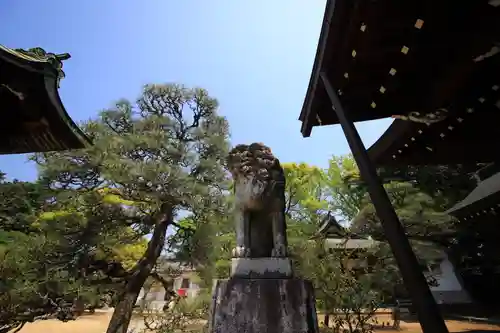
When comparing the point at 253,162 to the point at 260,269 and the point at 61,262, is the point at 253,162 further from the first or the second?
the point at 61,262

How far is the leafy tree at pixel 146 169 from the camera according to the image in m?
8.70

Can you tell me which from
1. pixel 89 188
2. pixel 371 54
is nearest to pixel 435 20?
pixel 371 54

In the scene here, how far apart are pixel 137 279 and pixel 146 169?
3.37m

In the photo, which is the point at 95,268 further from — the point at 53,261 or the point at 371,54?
the point at 371,54

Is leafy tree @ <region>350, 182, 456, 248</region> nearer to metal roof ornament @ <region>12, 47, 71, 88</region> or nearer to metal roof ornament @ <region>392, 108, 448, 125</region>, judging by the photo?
metal roof ornament @ <region>392, 108, 448, 125</region>

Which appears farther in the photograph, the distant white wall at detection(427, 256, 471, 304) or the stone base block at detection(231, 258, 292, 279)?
the distant white wall at detection(427, 256, 471, 304)

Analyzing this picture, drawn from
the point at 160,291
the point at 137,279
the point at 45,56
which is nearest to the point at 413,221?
the point at 137,279

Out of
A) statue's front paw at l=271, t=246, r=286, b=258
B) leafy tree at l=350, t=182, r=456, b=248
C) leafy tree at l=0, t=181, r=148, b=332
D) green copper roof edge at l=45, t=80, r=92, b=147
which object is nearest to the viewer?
green copper roof edge at l=45, t=80, r=92, b=147

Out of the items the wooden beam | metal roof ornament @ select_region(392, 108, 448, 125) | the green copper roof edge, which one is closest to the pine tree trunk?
the green copper roof edge

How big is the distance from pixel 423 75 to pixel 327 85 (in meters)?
0.99

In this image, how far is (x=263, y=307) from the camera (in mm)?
3076

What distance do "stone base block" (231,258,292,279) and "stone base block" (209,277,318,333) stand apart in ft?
0.29

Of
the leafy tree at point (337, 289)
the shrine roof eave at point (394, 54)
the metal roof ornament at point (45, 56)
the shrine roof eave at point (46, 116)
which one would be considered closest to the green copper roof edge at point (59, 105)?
the shrine roof eave at point (46, 116)

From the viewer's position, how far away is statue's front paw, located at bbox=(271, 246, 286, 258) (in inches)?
135
